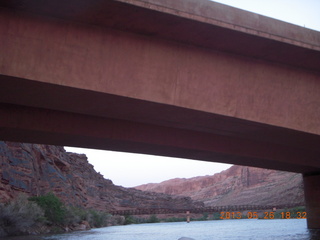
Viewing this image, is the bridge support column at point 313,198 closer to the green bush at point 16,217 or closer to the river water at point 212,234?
the river water at point 212,234

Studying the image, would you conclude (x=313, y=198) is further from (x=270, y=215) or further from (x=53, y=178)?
(x=270, y=215)

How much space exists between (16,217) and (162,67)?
2211 centimetres

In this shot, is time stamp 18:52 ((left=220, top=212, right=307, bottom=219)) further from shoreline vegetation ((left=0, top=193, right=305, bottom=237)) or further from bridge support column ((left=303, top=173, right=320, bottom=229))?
bridge support column ((left=303, top=173, right=320, bottom=229))

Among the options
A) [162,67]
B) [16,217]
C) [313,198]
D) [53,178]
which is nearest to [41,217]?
[16,217]

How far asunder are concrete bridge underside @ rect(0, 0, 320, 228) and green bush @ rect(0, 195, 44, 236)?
15.1m

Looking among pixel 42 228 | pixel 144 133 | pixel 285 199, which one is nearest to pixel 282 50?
pixel 144 133

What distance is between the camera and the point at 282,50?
12266 millimetres

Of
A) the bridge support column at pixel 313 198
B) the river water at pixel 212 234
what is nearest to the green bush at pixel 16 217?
the river water at pixel 212 234

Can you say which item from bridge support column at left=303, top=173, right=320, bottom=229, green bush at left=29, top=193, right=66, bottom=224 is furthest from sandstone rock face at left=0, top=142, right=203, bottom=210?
bridge support column at left=303, top=173, right=320, bottom=229

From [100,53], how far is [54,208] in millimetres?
32423

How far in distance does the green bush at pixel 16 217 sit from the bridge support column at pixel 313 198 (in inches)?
827

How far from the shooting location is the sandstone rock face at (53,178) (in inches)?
1583

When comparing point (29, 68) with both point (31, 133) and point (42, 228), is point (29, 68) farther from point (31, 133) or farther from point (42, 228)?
point (42, 228)

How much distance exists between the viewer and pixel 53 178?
57.2 metres
